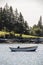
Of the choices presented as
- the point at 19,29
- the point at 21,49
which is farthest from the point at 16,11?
the point at 21,49

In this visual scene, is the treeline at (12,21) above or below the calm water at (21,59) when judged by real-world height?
above

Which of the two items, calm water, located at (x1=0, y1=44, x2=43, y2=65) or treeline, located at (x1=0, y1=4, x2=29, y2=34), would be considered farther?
treeline, located at (x1=0, y1=4, x2=29, y2=34)

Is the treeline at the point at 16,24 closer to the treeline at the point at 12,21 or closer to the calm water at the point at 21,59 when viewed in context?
the treeline at the point at 12,21

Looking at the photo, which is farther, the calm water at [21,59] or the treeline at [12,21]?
the treeline at [12,21]

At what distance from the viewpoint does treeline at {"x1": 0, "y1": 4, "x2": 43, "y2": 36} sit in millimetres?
8109

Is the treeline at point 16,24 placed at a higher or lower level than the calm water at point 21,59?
higher

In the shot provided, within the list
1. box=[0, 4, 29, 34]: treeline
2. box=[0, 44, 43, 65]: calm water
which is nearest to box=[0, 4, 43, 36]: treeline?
box=[0, 4, 29, 34]: treeline

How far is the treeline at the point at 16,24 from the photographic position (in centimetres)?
811

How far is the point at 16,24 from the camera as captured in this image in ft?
27.5

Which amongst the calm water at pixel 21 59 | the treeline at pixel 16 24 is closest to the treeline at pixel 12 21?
the treeline at pixel 16 24

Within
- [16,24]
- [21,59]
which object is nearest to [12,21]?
[16,24]

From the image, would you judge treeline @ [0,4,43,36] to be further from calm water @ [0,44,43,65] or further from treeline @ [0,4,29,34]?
calm water @ [0,44,43,65]

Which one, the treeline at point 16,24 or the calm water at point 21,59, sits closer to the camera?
the calm water at point 21,59

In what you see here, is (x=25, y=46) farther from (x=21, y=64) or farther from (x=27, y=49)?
(x=21, y=64)
